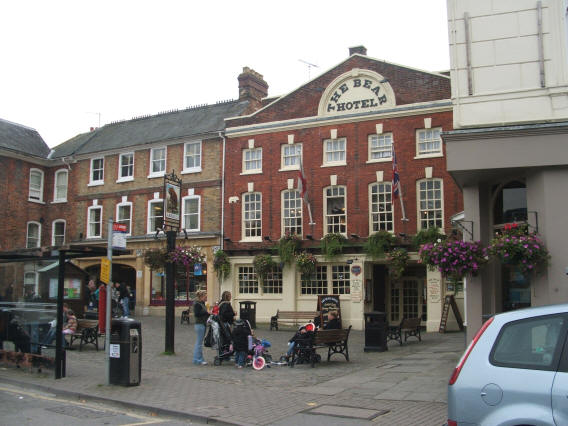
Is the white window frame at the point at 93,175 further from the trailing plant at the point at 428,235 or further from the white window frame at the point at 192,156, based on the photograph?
the trailing plant at the point at 428,235

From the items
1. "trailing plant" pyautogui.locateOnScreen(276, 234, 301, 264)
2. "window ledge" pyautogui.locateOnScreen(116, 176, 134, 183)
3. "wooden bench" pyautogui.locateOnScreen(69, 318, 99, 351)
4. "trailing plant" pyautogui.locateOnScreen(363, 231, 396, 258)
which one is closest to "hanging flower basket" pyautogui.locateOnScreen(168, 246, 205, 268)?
"trailing plant" pyautogui.locateOnScreen(276, 234, 301, 264)

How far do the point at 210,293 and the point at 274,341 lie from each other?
9237mm

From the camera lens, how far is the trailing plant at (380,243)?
24.1 m

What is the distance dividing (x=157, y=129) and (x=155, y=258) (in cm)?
861

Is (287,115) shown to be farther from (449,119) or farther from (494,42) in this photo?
(494,42)

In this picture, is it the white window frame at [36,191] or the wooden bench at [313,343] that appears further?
the white window frame at [36,191]

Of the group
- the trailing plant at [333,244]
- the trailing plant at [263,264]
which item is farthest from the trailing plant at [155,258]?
the trailing plant at [333,244]

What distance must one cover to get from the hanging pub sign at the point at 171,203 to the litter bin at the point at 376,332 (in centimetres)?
598

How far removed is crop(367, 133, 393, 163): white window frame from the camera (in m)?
25.1

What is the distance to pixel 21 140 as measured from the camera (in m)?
35.1

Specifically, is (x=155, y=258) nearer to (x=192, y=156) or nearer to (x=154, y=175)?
(x=154, y=175)

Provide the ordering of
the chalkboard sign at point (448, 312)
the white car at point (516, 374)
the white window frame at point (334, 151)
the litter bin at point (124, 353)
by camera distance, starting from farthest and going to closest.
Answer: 1. the white window frame at point (334, 151)
2. the chalkboard sign at point (448, 312)
3. the litter bin at point (124, 353)
4. the white car at point (516, 374)

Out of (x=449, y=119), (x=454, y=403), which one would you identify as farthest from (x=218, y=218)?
(x=454, y=403)

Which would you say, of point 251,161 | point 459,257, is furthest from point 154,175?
point 459,257
